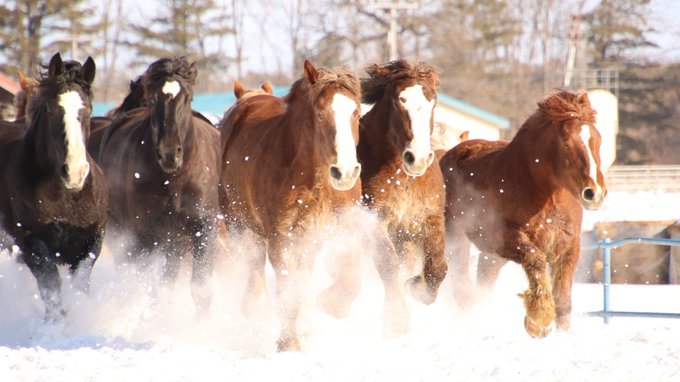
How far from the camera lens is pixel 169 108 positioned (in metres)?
8.48

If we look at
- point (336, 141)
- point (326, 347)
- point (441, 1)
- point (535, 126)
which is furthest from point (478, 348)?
point (441, 1)

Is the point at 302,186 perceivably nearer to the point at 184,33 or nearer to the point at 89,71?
the point at 89,71

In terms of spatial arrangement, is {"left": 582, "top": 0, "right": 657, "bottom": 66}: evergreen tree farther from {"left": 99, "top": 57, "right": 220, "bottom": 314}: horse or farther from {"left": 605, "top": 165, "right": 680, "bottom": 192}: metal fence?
{"left": 99, "top": 57, "right": 220, "bottom": 314}: horse

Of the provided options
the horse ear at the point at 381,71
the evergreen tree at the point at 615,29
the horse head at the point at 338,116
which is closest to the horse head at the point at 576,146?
the horse ear at the point at 381,71

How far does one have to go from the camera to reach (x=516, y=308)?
9867 mm

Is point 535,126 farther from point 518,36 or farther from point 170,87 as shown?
point 518,36

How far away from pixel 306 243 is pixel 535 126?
250cm

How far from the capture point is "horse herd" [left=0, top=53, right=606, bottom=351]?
23.8ft

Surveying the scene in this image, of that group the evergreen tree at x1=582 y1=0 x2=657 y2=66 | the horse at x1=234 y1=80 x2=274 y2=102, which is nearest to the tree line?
the evergreen tree at x1=582 y1=0 x2=657 y2=66

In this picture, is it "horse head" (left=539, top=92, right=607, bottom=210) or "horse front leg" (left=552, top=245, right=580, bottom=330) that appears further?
"horse front leg" (left=552, top=245, right=580, bottom=330)

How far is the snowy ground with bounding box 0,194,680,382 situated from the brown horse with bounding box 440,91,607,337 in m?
0.40

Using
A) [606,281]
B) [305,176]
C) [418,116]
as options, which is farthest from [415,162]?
[606,281]

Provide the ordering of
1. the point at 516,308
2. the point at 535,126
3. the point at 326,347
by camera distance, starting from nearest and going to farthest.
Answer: the point at 326,347, the point at 535,126, the point at 516,308

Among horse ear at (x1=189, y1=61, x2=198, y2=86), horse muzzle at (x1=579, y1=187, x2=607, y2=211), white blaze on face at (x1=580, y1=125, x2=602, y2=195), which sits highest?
horse ear at (x1=189, y1=61, x2=198, y2=86)
